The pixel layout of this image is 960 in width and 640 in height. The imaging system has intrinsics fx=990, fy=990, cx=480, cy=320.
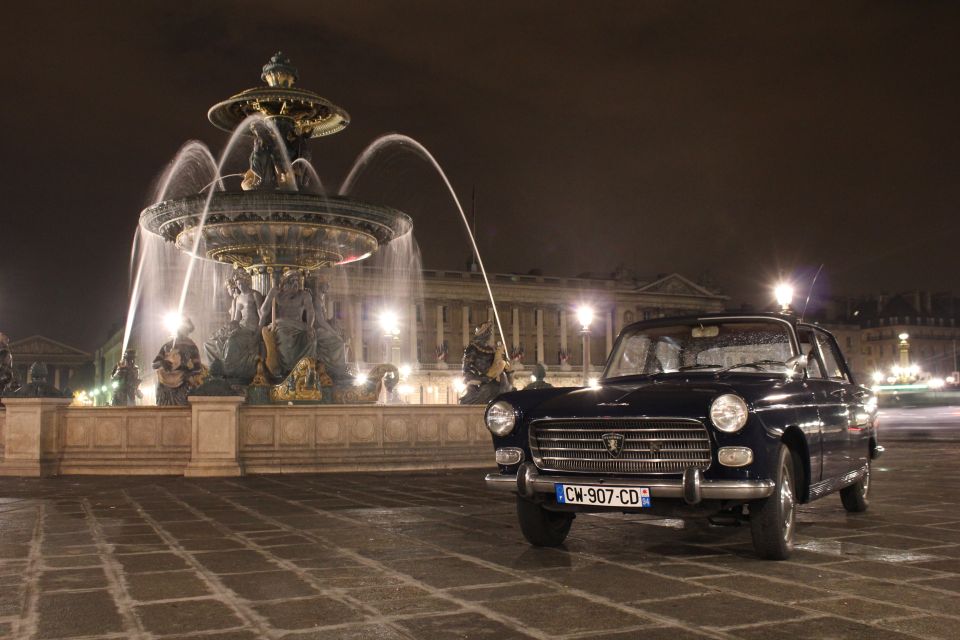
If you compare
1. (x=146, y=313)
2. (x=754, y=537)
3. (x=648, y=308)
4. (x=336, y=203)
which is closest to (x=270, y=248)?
(x=336, y=203)

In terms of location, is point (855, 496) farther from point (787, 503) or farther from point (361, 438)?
point (361, 438)

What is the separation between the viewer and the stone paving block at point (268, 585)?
544 centimetres

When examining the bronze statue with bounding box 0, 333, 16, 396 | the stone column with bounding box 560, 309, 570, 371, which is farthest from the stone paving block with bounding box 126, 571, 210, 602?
the stone column with bounding box 560, 309, 570, 371

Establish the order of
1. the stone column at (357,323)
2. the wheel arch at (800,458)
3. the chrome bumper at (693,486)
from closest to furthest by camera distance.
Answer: the chrome bumper at (693,486) < the wheel arch at (800,458) < the stone column at (357,323)

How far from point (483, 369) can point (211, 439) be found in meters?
5.04

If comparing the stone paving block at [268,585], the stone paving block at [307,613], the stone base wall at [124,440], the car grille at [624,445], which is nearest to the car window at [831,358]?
the car grille at [624,445]

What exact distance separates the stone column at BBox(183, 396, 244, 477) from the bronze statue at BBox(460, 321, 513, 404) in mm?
4438

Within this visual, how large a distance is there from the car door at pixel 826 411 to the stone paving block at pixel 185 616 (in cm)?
441

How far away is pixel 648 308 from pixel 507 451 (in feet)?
377

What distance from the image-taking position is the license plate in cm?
625

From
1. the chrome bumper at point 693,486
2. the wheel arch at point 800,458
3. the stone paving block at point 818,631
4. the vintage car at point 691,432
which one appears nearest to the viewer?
the stone paving block at point 818,631

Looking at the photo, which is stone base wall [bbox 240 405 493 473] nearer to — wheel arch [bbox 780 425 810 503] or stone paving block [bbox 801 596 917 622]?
wheel arch [bbox 780 425 810 503]

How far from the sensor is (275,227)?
1842 centimetres

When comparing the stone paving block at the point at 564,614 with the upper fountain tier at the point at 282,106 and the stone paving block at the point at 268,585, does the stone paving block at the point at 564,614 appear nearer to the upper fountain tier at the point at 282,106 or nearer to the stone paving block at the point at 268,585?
the stone paving block at the point at 268,585
